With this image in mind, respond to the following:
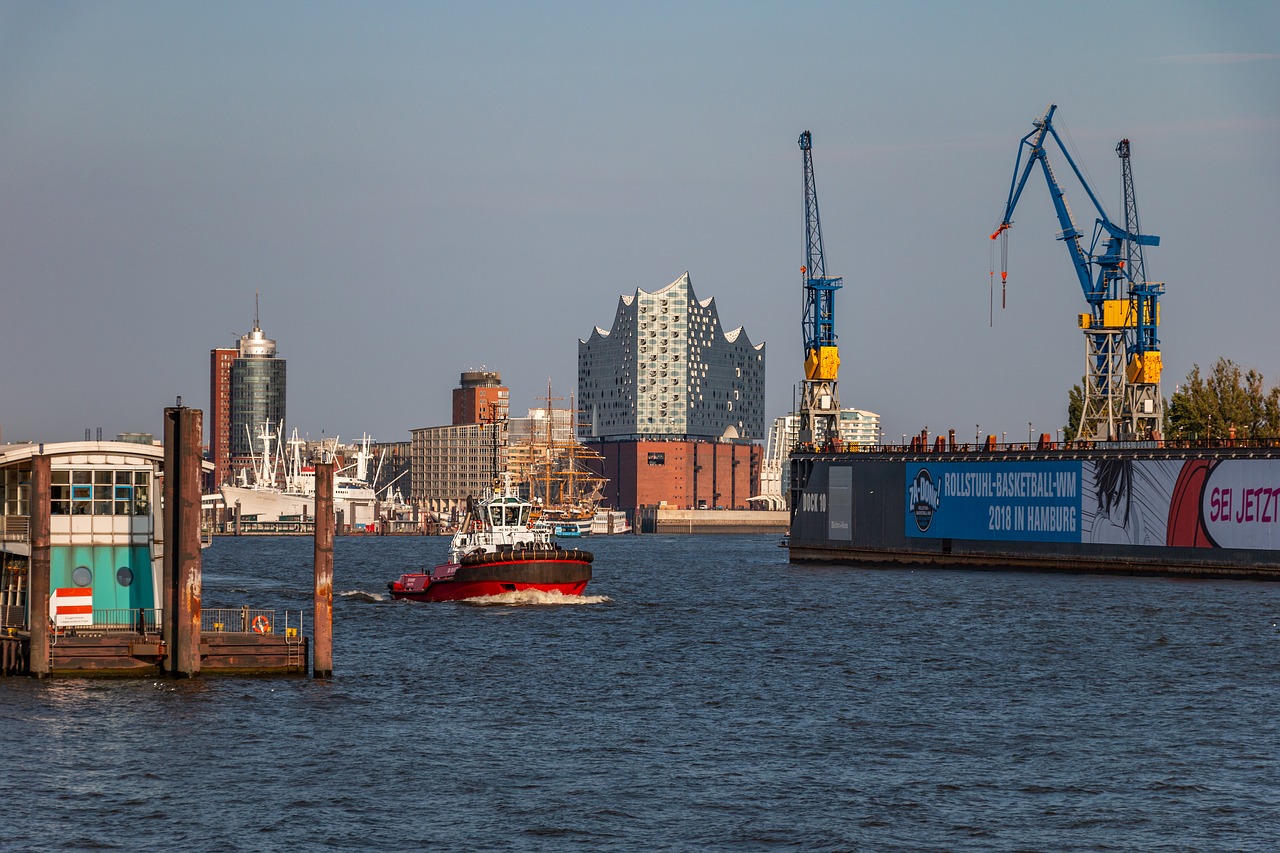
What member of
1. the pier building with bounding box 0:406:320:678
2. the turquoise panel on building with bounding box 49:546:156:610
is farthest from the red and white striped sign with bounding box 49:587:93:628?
the turquoise panel on building with bounding box 49:546:156:610

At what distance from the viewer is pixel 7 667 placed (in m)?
51.1

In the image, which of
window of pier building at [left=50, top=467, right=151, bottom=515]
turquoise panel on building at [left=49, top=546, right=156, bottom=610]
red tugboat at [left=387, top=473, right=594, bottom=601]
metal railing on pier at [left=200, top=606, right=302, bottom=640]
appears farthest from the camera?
red tugboat at [left=387, top=473, right=594, bottom=601]

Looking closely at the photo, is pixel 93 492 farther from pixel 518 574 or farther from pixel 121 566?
pixel 518 574

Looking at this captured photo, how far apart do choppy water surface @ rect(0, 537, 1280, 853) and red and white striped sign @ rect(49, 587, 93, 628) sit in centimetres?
229

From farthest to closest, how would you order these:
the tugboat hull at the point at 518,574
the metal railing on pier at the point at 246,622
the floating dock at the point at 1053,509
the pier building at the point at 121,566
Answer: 1. the floating dock at the point at 1053,509
2. the tugboat hull at the point at 518,574
3. the metal railing on pier at the point at 246,622
4. the pier building at the point at 121,566

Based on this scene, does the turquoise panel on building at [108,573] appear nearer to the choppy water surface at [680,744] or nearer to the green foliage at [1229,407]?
the choppy water surface at [680,744]

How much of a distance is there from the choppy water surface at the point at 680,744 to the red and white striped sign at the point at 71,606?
229 centimetres

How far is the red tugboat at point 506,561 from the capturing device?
86250 mm

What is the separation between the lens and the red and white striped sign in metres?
52.1

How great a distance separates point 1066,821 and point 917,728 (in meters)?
11.8

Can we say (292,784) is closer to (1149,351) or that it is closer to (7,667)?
(7,667)

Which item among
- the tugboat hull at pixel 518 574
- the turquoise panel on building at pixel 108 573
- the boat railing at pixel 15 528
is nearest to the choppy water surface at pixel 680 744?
the turquoise panel on building at pixel 108 573

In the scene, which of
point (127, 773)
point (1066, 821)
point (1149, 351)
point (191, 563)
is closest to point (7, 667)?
point (191, 563)

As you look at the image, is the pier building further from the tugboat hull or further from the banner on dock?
the banner on dock
